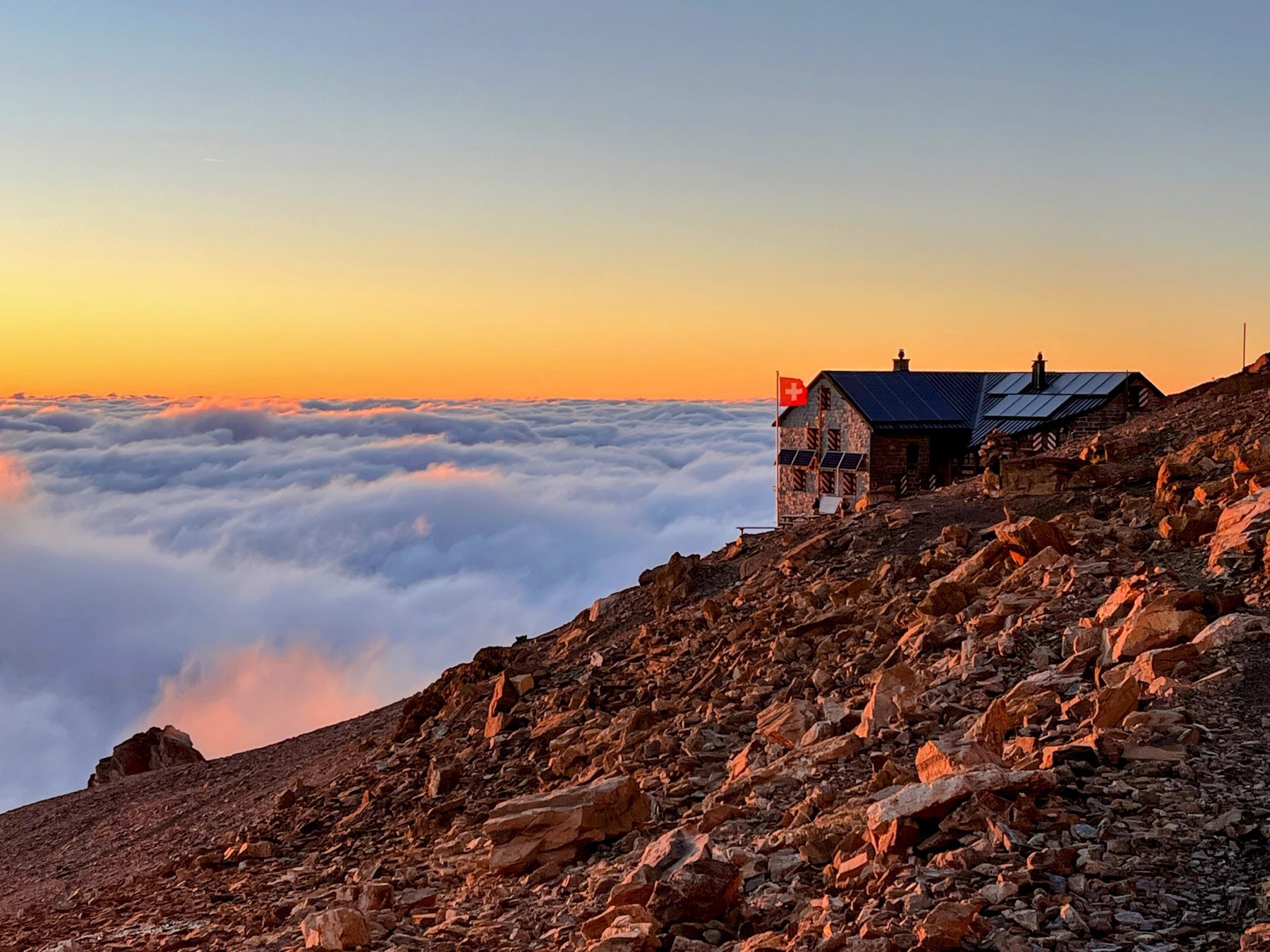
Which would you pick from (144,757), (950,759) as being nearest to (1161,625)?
(950,759)

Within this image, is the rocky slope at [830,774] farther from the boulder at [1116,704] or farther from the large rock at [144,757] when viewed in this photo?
the large rock at [144,757]

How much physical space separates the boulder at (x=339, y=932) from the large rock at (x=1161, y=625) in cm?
754

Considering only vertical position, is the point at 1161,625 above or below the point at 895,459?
below

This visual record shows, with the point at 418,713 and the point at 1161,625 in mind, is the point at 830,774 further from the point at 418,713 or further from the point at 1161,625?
the point at 418,713

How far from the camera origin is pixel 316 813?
17.4 meters

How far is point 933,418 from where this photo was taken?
137 ft

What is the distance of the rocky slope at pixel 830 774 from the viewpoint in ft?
25.8

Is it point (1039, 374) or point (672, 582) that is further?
point (1039, 374)

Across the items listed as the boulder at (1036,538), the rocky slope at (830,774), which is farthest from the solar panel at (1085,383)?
the boulder at (1036,538)

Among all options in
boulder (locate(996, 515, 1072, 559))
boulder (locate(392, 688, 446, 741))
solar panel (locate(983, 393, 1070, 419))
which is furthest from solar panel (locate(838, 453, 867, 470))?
boulder (locate(996, 515, 1072, 559))

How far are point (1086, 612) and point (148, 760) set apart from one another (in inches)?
A: 1052

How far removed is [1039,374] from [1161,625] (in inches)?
1319

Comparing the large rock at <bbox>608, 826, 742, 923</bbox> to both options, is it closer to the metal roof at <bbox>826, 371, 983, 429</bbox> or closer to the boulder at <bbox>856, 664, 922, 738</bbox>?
the boulder at <bbox>856, 664, 922, 738</bbox>

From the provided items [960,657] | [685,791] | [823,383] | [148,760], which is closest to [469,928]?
[685,791]
